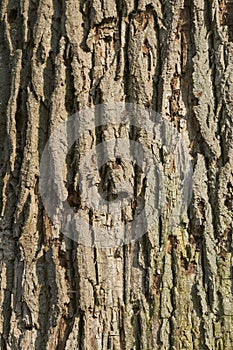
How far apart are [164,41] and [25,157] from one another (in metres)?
0.56

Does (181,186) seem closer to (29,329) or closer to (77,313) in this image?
(77,313)

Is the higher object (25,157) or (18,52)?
(18,52)

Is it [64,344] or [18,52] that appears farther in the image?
[18,52]

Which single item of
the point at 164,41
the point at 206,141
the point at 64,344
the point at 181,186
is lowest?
the point at 64,344

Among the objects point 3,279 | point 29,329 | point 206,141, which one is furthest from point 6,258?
point 206,141

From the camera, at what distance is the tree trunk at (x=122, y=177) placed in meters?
1.84

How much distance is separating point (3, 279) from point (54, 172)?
0.37 metres

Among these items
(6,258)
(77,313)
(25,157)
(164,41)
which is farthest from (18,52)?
(77,313)

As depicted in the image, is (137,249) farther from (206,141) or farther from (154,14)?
(154,14)

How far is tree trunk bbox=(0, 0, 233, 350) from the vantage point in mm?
1840

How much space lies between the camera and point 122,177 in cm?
187

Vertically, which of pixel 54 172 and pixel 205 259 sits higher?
pixel 54 172

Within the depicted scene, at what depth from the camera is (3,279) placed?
193cm

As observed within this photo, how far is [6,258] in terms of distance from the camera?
1.94 metres
